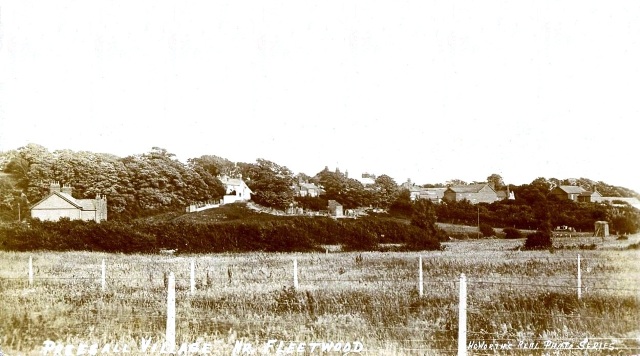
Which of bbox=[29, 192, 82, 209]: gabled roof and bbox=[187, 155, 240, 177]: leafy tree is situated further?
bbox=[187, 155, 240, 177]: leafy tree

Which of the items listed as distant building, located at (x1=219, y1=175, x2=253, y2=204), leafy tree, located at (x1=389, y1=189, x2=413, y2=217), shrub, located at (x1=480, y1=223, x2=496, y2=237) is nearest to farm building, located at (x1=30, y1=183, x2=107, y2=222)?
distant building, located at (x1=219, y1=175, x2=253, y2=204)

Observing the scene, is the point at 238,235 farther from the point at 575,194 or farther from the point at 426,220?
the point at 575,194

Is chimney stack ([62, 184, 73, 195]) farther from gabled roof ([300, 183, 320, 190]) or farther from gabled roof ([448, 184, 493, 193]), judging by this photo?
gabled roof ([448, 184, 493, 193])

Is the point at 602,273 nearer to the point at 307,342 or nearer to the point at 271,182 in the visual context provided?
the point at 307,342

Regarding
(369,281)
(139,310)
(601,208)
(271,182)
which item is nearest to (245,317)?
(139,310)

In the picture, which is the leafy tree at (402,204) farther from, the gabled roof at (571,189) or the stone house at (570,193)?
the gabled roof at (571,189)
